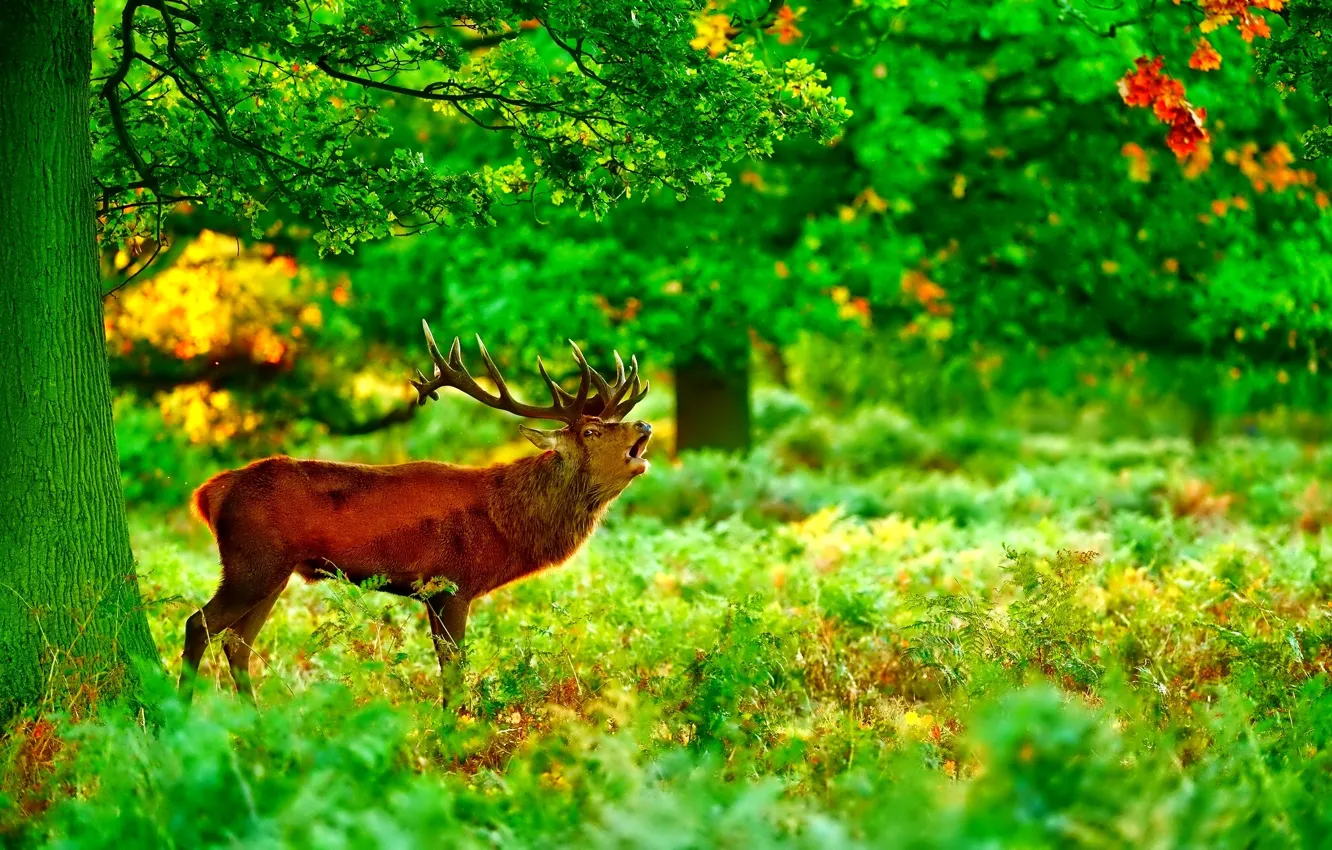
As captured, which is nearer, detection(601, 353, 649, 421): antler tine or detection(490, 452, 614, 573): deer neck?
detection(490, 452, 614, 573): deer neck

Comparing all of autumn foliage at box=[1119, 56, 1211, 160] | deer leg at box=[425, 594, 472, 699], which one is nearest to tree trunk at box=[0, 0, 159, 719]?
deer leg at box=[425, 594, 472, 699]

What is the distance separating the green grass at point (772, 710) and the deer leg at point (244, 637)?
0.62 feet

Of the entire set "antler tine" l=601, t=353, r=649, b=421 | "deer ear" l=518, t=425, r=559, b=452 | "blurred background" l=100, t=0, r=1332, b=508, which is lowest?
"deer ear" l=518, t=425, r=559, b=452

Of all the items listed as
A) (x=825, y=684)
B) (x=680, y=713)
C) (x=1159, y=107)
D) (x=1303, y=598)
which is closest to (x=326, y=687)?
(x=680, y=713)

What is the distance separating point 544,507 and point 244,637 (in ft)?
5.73

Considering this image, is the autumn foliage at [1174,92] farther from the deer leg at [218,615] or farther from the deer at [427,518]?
the deer leg at [218,615]

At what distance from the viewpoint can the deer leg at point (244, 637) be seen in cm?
680

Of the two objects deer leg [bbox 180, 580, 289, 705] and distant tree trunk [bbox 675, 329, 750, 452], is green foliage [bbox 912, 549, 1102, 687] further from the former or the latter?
distant tree trunk [bbox 675, 329, 750, 452]

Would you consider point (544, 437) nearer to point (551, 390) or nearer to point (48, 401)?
point (551, 390)

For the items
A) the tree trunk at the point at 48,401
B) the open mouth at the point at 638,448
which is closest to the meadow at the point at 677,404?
the tree trunk at the point at 48,401

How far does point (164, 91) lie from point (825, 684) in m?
4.78

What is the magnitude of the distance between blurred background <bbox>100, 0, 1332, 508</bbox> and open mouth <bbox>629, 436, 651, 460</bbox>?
5.05 metres

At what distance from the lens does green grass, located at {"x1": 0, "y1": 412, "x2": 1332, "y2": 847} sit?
12.6 ft

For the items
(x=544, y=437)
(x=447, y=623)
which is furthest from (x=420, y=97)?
(x=447, y=623)
